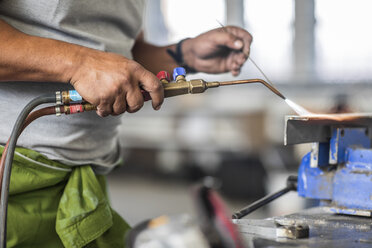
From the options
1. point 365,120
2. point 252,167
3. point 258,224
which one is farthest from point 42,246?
point 252,167

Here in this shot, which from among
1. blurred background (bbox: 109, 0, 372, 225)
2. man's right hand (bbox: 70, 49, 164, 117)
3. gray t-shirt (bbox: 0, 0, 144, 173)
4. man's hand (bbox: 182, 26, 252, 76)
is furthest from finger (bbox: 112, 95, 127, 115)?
blurred background (bbox: 109, 0, 372, 225)

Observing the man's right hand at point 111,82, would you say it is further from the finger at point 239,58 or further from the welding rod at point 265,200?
the finger at point 239,58

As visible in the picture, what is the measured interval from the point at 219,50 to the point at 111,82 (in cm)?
50

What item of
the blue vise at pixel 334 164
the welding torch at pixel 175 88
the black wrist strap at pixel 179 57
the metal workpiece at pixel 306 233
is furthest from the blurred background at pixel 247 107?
the welding torch at pixel 175 88

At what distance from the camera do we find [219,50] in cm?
122

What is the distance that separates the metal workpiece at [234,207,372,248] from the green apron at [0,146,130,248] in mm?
314

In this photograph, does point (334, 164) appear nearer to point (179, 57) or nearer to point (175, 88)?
point (175, 88)

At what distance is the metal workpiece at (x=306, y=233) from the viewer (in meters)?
0.76

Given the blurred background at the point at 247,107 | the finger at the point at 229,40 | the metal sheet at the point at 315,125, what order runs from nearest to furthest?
the metal sheet at the point at 315,125, the finger at the point at 229,40, the blurred background at the point at 247,107

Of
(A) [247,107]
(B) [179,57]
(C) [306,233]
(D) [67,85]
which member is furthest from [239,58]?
(A) [247,107]

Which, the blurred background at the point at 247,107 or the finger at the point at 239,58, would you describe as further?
the blurred background at the point at 247,107

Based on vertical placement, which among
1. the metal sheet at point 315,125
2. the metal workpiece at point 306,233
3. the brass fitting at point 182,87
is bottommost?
the metal workpiece at point 306,233

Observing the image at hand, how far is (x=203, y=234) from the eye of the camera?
54 centimetres

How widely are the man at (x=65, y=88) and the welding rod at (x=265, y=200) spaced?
0.26 metres
